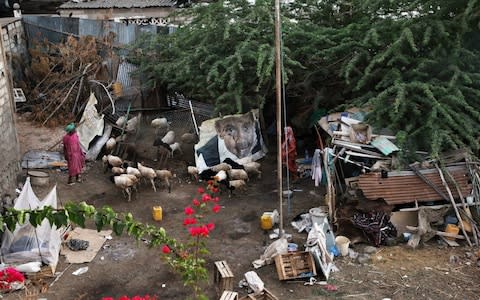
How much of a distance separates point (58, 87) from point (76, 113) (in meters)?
1.19

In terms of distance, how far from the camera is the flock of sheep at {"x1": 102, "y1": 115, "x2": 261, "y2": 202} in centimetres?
1184

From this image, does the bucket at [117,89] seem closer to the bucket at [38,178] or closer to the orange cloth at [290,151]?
the bucket at [38,178]

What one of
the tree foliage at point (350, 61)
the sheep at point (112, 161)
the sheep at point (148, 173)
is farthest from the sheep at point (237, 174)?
the sheep at point (112, 161)

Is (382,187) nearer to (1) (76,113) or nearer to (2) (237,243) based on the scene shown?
(2) (237,243)

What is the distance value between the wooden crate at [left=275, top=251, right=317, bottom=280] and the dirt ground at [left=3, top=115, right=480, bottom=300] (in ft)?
0.49

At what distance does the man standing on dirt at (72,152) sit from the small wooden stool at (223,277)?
5.62 meters

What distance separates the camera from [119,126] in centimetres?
1470

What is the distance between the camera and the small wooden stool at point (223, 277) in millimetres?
8016

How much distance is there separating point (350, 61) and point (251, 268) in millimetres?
5588

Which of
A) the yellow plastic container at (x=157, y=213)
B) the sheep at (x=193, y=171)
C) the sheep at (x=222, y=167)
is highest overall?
the sheep at (x=222, y=167)

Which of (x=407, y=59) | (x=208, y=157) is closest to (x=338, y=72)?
(x=407, y=59)

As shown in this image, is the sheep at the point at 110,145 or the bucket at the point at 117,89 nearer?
the sheep at the point at 110,145

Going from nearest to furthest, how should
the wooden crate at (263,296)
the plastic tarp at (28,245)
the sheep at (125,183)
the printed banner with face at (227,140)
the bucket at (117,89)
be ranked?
the wooden crate at (263,296)
the plastic tarp at (28,245)
the sheep at (125,183)
the printed banner with face at (227,140)
the bucket at (117,89)

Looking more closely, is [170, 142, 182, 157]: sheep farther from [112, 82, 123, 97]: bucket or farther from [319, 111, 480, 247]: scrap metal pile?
[319, 111, 480, 247]: scrap metal pile
